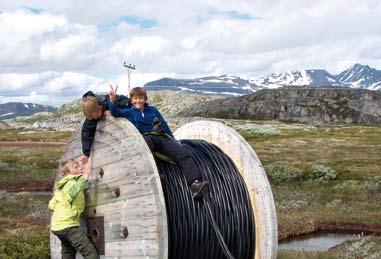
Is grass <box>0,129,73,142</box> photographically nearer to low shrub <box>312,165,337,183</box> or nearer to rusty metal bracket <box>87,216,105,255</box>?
low shrub <box>312,165,337,183</box>

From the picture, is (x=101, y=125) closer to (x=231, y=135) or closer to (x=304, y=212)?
(x=231, y=135)

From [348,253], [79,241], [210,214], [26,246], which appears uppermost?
[210,214]

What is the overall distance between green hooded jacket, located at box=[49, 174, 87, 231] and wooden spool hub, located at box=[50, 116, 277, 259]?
0.27 meters

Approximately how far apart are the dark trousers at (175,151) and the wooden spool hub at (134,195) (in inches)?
15.5

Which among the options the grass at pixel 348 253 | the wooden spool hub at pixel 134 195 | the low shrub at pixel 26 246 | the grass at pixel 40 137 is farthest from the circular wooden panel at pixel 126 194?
the grass at pixel 40 137

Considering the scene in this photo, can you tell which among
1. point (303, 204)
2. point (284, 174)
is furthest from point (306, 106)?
point (303, 204)

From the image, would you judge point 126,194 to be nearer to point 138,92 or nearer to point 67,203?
point 67,203

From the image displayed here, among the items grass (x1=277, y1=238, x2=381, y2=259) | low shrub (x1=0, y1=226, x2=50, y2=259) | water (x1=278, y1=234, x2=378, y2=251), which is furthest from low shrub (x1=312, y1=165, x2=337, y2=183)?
low shrub (x1=0, y1=226, x2=50, y2=259)

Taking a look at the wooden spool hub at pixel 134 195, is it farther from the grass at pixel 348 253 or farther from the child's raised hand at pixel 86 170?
the grass at pixel 348 253

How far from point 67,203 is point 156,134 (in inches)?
58.3

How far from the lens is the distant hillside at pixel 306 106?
406 ft

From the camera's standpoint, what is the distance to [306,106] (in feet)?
419

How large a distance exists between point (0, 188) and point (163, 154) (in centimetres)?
2141

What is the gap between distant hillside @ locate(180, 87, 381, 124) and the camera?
123750 millimetres
